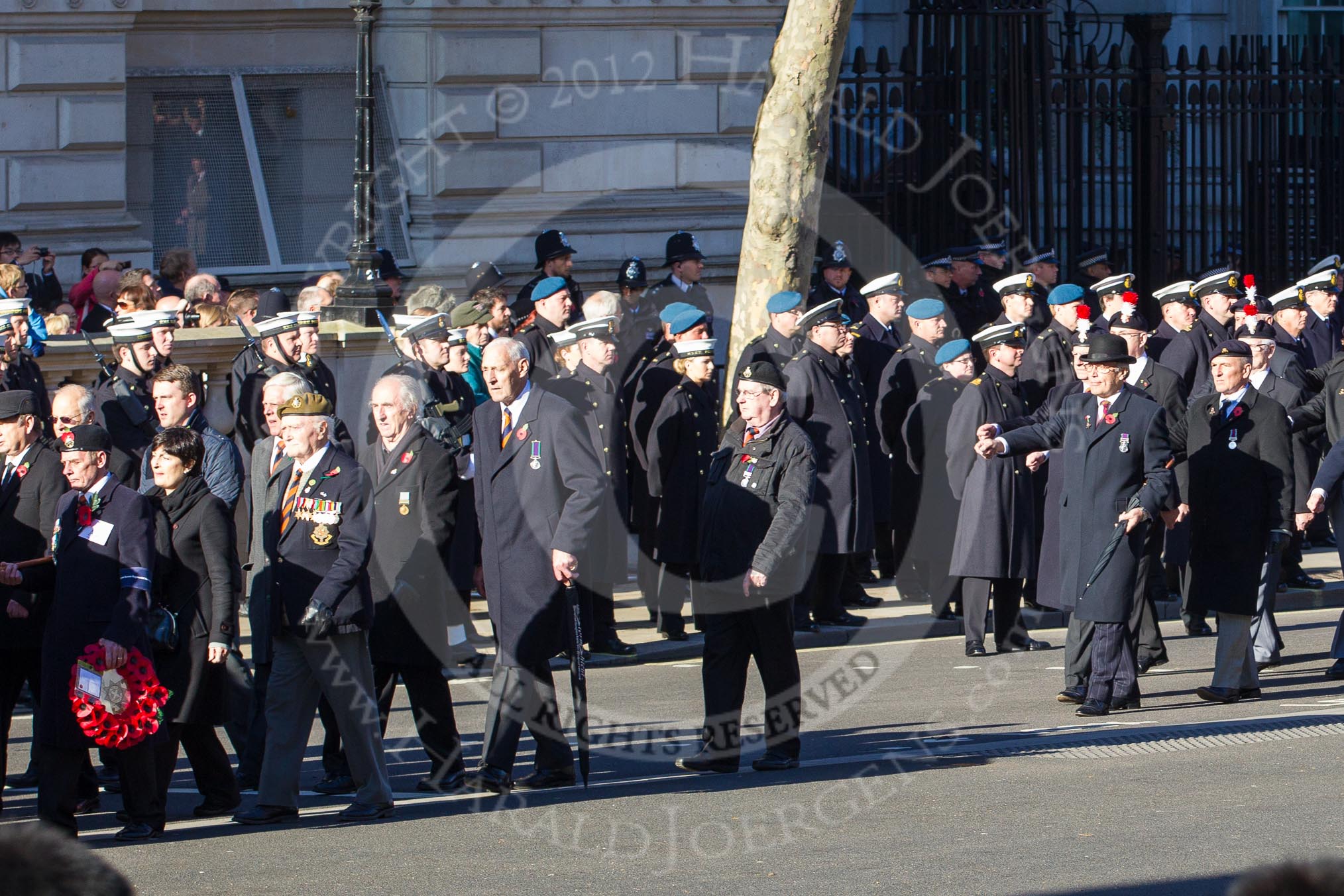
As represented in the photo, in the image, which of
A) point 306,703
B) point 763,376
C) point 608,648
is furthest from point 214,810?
point 608,648

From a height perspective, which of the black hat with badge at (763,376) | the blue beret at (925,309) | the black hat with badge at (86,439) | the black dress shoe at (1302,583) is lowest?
the black dress shoe at (1302,583)

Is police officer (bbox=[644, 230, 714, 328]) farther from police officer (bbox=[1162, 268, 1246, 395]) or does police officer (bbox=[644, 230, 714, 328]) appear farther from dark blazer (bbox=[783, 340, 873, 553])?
police officer (bbox=[1162, 268, 1246, 395])

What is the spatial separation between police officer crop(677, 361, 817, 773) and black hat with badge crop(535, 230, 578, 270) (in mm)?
6371

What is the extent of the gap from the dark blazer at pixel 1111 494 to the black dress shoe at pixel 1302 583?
410cm

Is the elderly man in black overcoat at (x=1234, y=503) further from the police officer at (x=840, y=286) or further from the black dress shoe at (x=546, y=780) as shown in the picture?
the police officer at (x=840, y=286)

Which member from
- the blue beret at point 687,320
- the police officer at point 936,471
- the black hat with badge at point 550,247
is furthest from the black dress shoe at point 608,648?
the black hat with badge at point 550,247

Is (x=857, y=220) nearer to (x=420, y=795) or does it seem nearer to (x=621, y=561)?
(x=621, y=561)

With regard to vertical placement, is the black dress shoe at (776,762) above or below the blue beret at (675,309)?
below

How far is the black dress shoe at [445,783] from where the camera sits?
8.23m

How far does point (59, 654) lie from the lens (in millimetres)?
7301

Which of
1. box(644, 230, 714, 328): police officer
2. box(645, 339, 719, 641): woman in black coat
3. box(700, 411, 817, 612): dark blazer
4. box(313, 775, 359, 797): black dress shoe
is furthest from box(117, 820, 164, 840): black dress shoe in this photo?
box(644, 230, 714, 328): police officer

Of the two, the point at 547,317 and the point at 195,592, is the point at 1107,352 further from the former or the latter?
the point at 195,592

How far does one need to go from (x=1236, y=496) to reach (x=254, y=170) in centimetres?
1061

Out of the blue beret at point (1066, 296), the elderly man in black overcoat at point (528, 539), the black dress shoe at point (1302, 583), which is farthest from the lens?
the blue beret at point (1066, 296)
